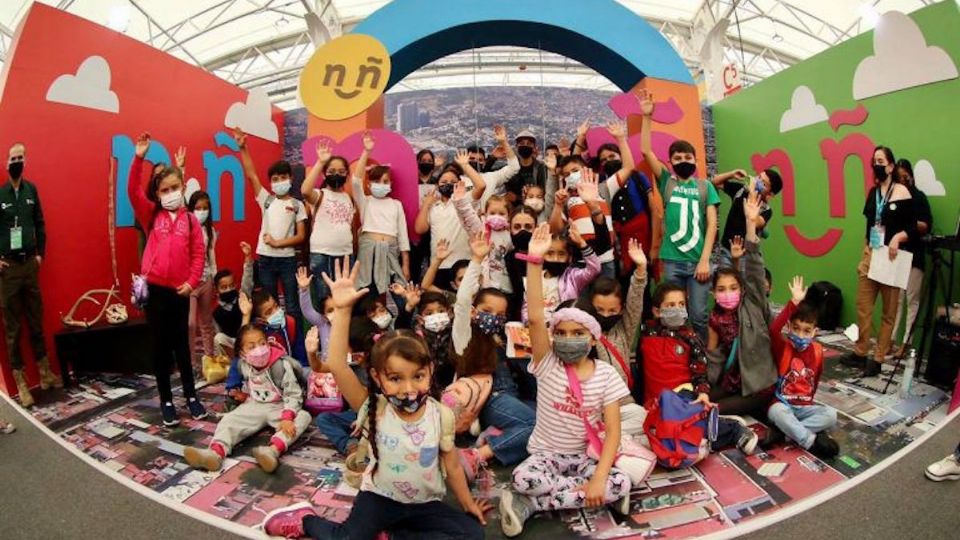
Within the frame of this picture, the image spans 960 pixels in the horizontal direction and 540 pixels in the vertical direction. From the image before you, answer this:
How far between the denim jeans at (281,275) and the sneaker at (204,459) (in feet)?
5.77

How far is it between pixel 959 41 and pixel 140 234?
684 cm

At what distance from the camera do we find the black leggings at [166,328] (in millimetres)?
3674

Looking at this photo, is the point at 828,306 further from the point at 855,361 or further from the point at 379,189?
the point at 379,189

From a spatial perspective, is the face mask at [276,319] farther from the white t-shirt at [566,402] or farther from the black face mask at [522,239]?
the white t-shirt at [566,402]

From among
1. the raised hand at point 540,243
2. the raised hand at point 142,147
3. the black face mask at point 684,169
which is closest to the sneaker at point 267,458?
the raised hand at point 540,243

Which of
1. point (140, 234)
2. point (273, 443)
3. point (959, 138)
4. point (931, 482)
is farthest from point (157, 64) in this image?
point (959, 138)

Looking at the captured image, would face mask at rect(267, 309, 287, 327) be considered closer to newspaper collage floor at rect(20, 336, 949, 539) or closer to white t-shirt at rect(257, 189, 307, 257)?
newspaper collage floor at rect(20, 336, 949, 539)

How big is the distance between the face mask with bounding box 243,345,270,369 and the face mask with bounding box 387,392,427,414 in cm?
158

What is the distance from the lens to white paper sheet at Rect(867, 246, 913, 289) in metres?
4.41

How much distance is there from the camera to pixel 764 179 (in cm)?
460

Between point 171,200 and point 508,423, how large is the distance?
252 centimetres

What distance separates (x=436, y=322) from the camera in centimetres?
341

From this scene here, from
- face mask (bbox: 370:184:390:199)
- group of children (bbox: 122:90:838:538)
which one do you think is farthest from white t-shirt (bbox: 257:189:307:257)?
face mask (bbox: 370:184:390:199)

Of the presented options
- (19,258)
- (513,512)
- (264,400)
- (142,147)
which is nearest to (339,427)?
(264,400)
